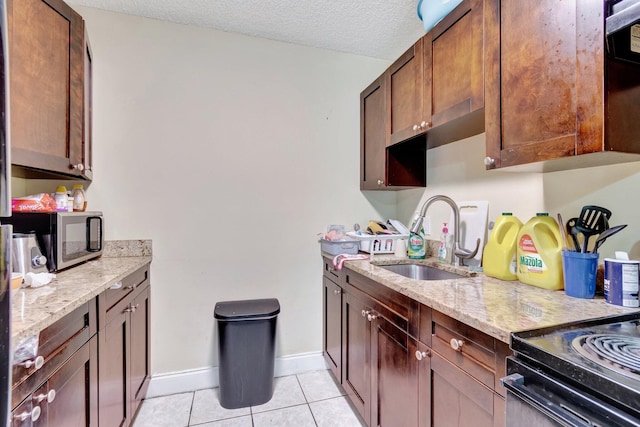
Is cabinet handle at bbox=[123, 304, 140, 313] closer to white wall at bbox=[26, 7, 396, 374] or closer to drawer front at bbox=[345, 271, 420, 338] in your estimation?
white wall at bbox=[26, 7, 396, 374]

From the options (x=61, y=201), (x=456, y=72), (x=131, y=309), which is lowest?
(x=131, y=309)

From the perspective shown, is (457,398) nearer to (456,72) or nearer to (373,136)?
(456,72)

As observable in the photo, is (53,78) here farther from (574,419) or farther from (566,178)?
(566,178)

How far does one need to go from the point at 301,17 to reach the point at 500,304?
6.49 ft

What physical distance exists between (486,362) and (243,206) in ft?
5.72

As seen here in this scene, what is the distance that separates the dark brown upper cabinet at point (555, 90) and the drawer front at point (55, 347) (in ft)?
5.40

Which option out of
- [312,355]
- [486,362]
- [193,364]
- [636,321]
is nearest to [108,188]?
[193,364]

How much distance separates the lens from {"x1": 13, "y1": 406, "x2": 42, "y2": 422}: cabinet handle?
0.76 m

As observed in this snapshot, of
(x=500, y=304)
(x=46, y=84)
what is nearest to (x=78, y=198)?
(x=46, y=84)

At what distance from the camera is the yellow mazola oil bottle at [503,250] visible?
1.32 meters

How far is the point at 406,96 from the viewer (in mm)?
1798

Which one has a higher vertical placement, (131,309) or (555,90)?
(555,90)

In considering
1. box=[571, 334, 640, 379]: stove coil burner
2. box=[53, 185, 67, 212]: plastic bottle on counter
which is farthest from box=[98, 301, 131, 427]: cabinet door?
box=[571, 334, 640, 379]: stove coil burner

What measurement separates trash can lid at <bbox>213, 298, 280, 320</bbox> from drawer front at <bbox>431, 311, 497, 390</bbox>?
44.0 inches
